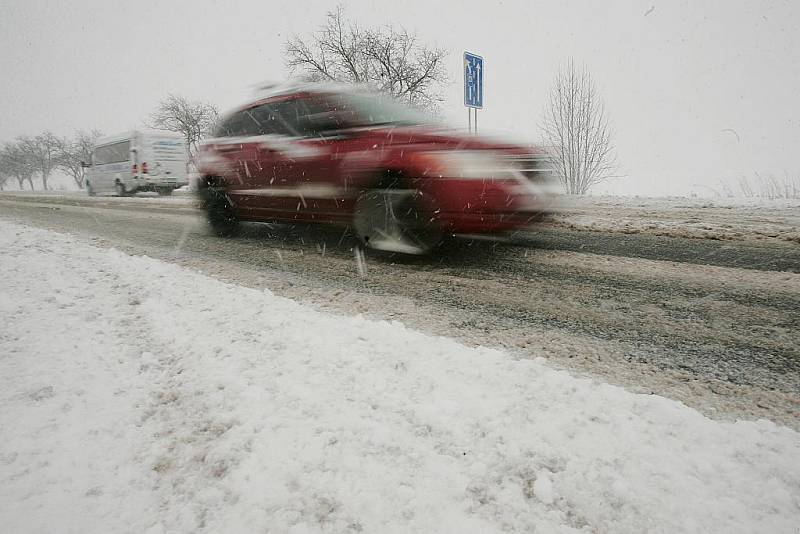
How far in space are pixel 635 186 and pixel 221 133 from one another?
7526cm

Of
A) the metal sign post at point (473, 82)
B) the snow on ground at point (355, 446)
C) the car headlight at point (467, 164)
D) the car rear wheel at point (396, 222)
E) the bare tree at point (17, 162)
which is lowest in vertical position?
the snow on ground at point (355, 446)

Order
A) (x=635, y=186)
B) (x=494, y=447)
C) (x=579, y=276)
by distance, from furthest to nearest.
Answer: (x=635, y=186) → (x=579, y=276) → (x=494, y=447)

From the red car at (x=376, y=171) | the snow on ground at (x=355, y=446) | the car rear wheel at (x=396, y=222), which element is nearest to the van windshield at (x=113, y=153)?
the red car at (x=376, y=171)

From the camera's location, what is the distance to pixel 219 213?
6.23 meters

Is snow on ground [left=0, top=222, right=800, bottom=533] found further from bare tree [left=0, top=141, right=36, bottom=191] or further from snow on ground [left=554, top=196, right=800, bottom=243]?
bare tree [left=0, top=141, right=36, bottom=191]

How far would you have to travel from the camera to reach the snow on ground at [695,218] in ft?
15.8

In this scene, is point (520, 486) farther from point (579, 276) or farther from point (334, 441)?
point (579, 276)

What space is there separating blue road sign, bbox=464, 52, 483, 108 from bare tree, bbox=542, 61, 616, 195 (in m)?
7.74

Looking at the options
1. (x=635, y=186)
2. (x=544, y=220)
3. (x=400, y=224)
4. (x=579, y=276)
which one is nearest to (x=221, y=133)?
(x=400, y=224)

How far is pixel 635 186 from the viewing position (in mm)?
68125

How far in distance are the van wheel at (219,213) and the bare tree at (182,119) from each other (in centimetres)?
3916

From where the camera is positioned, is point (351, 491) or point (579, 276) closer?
point (351, 491)

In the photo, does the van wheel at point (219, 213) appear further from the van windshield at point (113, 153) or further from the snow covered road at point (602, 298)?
the van windshield at point (113, 153)

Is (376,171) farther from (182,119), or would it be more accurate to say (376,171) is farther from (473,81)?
(182,119)
